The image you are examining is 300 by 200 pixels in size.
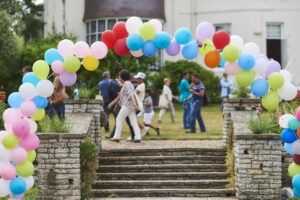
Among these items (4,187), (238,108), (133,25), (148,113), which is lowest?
(4,187)

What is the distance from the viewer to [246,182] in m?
9.67

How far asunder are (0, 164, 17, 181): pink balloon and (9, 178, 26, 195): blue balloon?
76mm

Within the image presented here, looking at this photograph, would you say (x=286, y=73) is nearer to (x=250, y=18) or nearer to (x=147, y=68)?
(x=147, y=68)

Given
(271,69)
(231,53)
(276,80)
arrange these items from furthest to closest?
(271,69)
(231,53)
(276,80)

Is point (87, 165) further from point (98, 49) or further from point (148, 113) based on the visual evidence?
point (148, 113)

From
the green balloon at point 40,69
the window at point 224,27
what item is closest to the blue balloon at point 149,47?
the green balloon at point 40,69

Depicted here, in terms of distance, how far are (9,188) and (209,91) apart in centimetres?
1718

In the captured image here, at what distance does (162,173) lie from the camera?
34.9 ft

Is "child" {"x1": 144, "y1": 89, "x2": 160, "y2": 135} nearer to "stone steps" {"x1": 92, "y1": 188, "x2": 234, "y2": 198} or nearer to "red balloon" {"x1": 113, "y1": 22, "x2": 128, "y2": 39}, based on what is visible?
"stone steps" {"x1": 92, "y1": 188, "x2": 234, "y2": 198}

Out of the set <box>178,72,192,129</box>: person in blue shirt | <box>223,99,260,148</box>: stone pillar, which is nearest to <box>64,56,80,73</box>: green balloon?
<box>223,99,260,148</box>: stone pillar

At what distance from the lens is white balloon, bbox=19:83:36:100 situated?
8.12 metres

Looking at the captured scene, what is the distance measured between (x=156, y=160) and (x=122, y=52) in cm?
303

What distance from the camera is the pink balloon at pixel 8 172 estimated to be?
302 inches

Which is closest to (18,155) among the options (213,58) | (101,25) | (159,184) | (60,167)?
(60,167)
